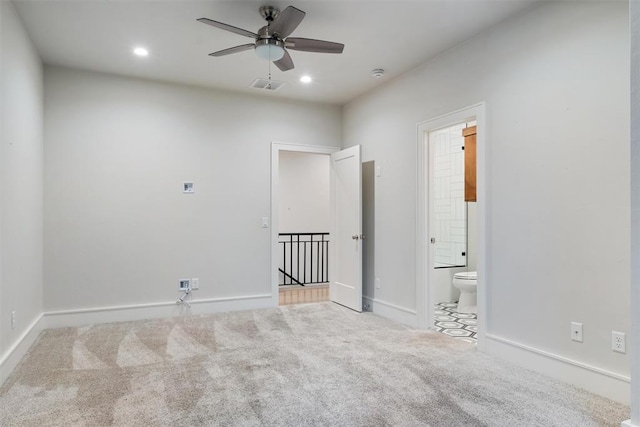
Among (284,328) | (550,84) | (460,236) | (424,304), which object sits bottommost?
(284,328)

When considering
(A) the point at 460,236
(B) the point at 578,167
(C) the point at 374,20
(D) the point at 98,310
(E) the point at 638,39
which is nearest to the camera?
(E) the point at 638,39

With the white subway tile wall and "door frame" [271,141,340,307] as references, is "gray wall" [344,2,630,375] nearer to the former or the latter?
the white subway tile wall

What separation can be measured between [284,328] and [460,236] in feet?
9.08

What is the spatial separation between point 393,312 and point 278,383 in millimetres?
2029

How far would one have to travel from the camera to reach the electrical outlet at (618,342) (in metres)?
2.33

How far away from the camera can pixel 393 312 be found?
4.32 m

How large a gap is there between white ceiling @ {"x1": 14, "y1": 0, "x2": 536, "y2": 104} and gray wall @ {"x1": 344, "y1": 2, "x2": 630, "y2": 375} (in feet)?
1.18

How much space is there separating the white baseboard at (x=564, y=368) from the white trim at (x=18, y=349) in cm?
352

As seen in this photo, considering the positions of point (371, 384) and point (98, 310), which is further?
point (98, 310)

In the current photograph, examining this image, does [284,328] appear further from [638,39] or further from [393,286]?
[638,39]

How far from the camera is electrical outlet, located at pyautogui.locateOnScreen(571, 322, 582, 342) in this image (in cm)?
256

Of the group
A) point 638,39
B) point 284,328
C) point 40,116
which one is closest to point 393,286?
point 284,328

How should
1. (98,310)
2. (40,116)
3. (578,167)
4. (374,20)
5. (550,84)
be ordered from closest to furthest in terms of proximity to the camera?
(578,167)
(550,84)
(374,20)
(40,116)
(98,310)

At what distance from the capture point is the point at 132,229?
4305 mm
